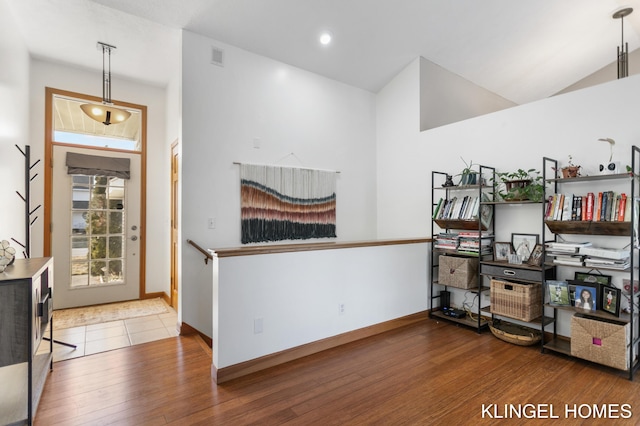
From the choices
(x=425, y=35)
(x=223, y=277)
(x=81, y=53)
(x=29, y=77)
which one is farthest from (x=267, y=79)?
(x=29, y=77)

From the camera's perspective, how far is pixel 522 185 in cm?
326

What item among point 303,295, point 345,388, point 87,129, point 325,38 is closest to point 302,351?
point 303,295

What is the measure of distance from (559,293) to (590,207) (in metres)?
0.83

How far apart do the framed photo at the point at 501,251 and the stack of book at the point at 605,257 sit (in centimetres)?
74

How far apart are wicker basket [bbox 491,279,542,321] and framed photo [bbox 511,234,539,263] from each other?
1.01 feet

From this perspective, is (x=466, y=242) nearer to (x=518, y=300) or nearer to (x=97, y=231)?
(x=518, y=300)

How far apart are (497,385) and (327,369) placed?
51.1 inches

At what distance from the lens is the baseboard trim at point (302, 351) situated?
8.25 feet

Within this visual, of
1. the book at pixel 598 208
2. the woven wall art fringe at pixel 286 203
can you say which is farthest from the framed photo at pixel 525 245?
the woven wall art fringe at pixel 286 203

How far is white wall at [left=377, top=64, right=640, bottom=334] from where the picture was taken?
2.89 meters

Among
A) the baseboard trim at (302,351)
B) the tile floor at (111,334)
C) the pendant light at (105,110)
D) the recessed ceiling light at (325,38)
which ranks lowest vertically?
the tile floor at (111,334)

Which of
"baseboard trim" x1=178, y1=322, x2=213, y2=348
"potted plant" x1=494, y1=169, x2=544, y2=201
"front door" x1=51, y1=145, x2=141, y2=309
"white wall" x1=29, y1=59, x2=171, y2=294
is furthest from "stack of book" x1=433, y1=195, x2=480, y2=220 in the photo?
"front door" x1=51, y1=145, x2=141, y2=309

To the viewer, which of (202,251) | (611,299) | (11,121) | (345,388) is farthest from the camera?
(202,251)

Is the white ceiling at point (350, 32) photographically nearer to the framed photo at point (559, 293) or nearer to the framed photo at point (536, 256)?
the framed photo at point (536, 256)
